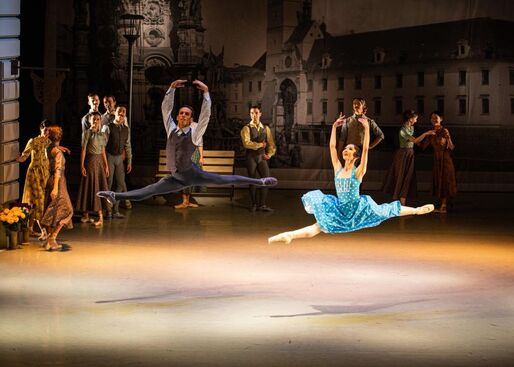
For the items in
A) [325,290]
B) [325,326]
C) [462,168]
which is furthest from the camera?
[462,168]

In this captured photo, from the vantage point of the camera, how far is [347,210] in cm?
863

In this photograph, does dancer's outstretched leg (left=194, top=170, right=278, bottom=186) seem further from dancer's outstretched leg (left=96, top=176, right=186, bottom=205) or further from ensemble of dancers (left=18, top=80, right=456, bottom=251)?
dancer's outstretched leg (left=96, top=176, right=186, bottom=205)

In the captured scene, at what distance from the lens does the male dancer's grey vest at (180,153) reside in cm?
889

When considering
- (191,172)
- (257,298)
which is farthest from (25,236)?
(257,298)

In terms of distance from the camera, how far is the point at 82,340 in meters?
6.75

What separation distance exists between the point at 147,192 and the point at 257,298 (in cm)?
130

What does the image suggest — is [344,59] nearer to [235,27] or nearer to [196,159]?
[235,27]

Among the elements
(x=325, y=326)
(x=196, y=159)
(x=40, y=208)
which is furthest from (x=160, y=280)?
(x=196, y=159)

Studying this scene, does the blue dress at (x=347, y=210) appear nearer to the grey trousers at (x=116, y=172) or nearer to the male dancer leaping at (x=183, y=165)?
the male dancer leaping at (x=183, y=165)

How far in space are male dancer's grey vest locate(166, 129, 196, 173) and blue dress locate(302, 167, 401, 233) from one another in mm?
1091

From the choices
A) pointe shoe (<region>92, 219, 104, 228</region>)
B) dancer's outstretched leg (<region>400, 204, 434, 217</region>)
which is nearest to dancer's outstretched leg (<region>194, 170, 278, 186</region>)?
dancer's outstretched leg (<region>400, 204, 434, 217</region>)

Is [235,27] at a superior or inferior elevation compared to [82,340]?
superior

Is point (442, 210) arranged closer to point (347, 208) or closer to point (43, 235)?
point (43, 235)

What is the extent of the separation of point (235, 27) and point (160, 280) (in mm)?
10493
